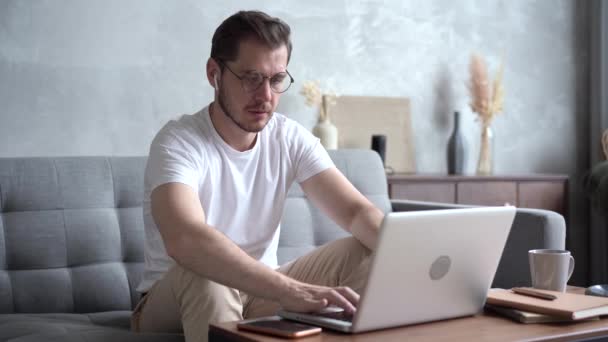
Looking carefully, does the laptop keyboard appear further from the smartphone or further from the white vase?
the white vase

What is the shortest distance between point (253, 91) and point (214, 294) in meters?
0.62

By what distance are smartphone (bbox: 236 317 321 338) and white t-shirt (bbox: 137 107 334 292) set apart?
→ 21.7 inches

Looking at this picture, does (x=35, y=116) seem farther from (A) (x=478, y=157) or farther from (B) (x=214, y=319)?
(A) (x=478, y=157)

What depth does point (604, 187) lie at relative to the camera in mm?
3492

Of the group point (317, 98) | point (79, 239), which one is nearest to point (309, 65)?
point (317, 98)

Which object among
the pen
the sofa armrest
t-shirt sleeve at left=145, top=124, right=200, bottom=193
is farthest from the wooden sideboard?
the pen

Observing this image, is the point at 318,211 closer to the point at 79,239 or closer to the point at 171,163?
the point at 79,239

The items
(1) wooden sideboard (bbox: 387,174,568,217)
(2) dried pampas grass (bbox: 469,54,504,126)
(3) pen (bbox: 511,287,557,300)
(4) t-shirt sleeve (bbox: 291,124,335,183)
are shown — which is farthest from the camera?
(2) dried pampas grass (bbox: 469,54,504,126)

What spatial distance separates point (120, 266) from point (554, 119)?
290 cm

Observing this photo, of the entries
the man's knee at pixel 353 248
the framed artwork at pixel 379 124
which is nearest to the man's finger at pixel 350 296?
the man's knee at pixel 353 248

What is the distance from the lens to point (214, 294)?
5.07ft

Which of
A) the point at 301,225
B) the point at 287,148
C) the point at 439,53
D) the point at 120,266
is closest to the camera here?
the point at 287,148

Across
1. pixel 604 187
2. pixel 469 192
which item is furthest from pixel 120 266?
pixel 604 187

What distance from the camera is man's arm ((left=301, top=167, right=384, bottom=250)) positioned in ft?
6.19
